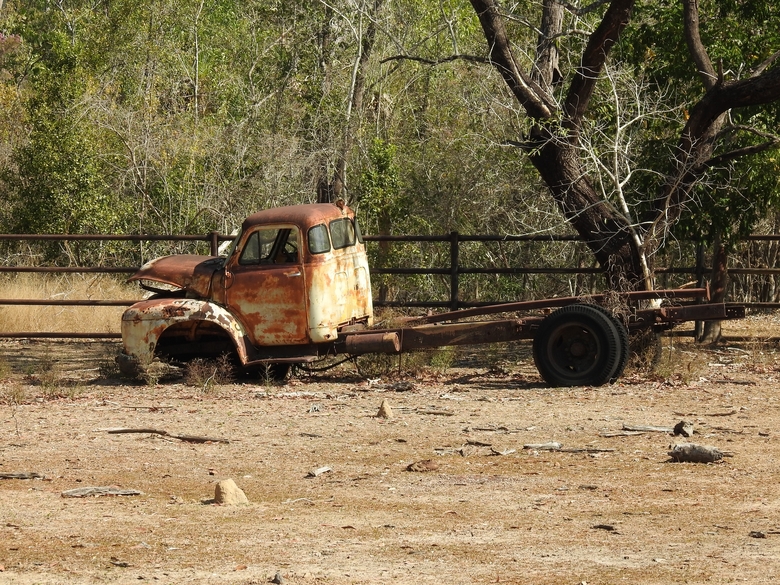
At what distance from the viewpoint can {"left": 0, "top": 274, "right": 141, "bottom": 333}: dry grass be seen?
717 inches

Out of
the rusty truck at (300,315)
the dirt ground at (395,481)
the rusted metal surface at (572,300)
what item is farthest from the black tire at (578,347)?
the rusted metal surface at (572,300)

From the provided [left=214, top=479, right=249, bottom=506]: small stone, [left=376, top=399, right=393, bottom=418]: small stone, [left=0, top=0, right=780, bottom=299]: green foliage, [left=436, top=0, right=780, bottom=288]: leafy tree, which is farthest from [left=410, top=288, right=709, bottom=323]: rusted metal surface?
A: [left=214, top=479, right=249, bottom=506]: small stone

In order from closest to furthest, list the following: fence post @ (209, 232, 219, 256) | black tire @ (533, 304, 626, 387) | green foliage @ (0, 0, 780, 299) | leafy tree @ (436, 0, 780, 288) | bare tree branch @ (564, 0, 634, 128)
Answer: black tire @ (533, 304, 626, 387) < leafy tree @ (436, 0, 780, 288) < bare tree branch @ (564, 0, 634, 128) < green foliage @ (0, 0, 780, 299) < fence post @ (209, 232, 219, 256)

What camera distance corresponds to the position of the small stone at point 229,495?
7.93 metres

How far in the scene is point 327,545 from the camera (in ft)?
22.6

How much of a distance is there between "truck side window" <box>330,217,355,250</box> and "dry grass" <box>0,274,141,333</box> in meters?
5.45

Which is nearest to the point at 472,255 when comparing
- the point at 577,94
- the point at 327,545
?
the point at 577,94

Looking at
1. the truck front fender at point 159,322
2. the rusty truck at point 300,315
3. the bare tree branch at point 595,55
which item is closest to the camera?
the rusty truck at point 300,315

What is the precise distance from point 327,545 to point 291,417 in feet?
15.4

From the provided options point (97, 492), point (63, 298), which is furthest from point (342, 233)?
point (63, 298)

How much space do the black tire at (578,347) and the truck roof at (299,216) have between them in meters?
2.76

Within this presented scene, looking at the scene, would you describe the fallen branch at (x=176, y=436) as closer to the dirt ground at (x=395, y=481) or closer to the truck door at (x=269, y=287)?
the dirt ground at (x=395, y=481)

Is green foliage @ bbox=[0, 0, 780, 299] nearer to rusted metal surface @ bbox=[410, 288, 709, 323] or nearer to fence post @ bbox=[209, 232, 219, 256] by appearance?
rusted metal surface @ bbox=[410, 288, 709, 323]

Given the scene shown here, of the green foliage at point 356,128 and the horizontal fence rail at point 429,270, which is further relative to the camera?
the horizontal fence rail at point 429,270
